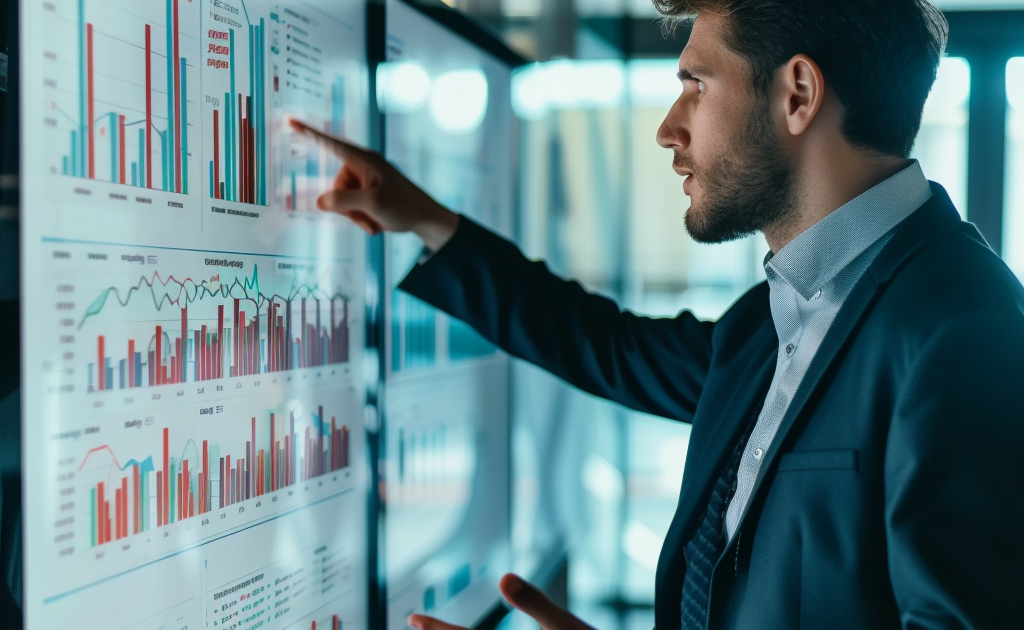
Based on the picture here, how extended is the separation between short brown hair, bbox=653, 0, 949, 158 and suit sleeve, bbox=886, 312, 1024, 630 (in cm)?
38

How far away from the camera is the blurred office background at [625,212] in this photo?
232cm

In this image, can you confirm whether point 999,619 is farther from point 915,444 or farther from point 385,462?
point 385,462

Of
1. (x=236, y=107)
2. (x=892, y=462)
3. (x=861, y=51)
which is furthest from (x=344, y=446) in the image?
(x=861, y=51)

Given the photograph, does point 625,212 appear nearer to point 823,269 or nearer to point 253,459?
point 823,269

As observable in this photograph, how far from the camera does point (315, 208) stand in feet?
3.87

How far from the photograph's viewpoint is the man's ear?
114cm

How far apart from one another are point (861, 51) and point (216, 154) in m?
0.87

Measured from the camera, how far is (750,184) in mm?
1202

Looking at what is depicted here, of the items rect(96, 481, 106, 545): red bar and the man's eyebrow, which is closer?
rect(96, 481, 106, 545): red bar

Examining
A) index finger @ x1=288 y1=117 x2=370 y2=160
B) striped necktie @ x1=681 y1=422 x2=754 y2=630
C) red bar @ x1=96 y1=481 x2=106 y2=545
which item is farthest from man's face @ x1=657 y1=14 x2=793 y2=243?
red bar @ x1=96 y1=481 x2=106 y2=545

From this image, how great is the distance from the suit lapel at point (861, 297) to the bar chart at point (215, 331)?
630mm

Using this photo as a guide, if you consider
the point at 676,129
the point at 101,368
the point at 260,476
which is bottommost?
the point at 260,476

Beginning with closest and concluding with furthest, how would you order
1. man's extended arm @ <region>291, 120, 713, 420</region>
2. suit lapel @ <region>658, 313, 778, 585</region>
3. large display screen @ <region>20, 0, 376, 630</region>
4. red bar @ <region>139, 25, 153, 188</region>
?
1. large display screen @ <region>20, 0, 376, 630</region>
2. red bar @ <region>139, 25, 153, 188</region>
3. suit lapel @ <region>658, 313, 778, 585</region>
4. man's extended arm @ <region>291, 120, 713, 420</region>

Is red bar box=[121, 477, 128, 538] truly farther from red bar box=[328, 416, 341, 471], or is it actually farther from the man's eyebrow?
the man's eyebrow
